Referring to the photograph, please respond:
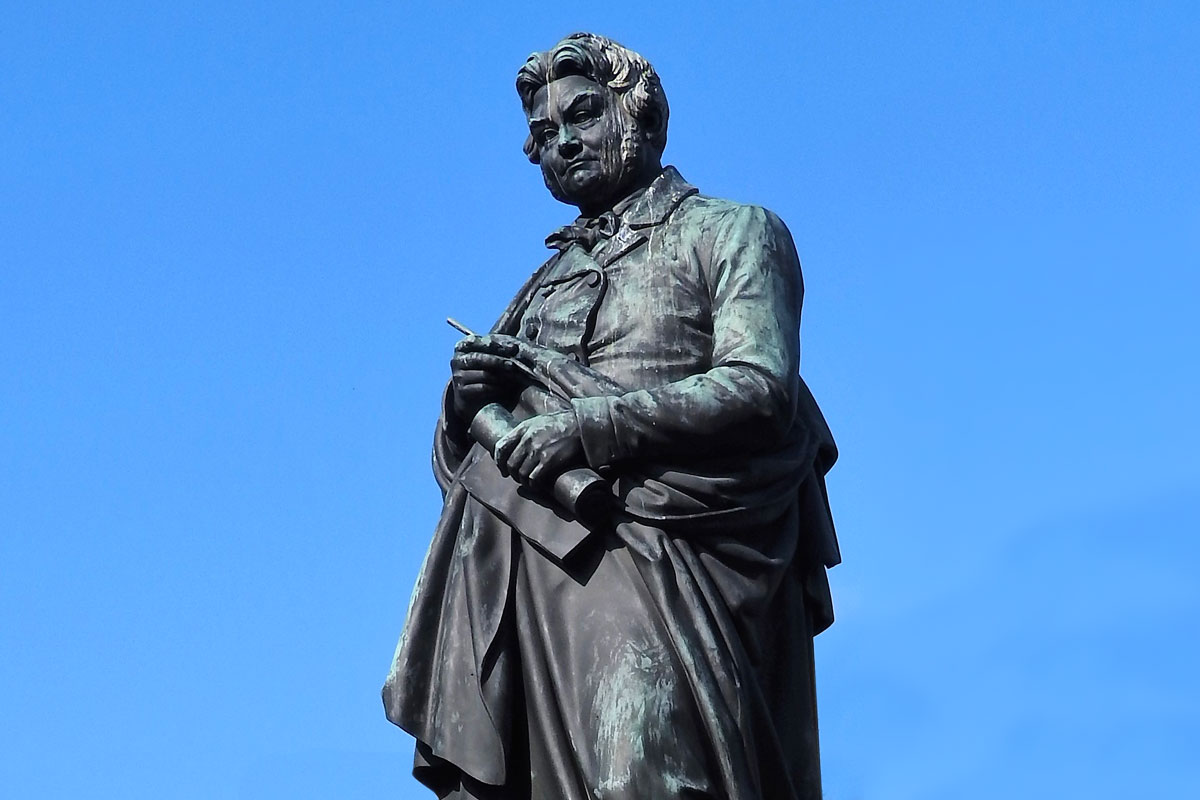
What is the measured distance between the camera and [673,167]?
9.65 m

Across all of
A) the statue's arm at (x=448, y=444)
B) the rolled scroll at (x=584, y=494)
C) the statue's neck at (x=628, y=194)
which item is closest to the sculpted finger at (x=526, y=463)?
the rolled scroll at (x=584, y=494)

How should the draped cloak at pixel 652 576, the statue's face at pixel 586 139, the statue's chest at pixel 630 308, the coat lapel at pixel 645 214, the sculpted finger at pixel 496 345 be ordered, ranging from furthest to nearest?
1. the statue's face at pixel 586 139
2. the coat lapel at pixel 645 214
3. the sculpted finger at pixel 496 345
4. the statue's chest at pixel 630 308
5. the draped cloak at pixel 652 576

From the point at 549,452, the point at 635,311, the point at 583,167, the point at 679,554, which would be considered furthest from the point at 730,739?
the point at 583,167

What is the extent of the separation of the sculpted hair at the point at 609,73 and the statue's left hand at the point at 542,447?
4.97ft

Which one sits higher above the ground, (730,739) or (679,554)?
(679,554)

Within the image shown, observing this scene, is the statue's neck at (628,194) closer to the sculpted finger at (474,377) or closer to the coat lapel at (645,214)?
the coat lapel at (645,214)

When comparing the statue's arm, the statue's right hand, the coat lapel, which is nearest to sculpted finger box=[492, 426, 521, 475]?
the statue's right hand

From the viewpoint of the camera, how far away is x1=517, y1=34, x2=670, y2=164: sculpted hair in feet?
31.0

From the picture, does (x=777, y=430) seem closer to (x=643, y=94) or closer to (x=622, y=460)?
(x=622, y=460)

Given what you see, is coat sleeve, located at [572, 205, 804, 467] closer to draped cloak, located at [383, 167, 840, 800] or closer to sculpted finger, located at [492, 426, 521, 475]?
draped cloak, located at [383, 167, 840, 800]

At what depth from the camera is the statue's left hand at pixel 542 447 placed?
27.9 ft

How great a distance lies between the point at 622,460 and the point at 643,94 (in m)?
1.77

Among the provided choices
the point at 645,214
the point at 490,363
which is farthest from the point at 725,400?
the point at 645,214

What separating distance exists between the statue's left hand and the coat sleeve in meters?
0.06
